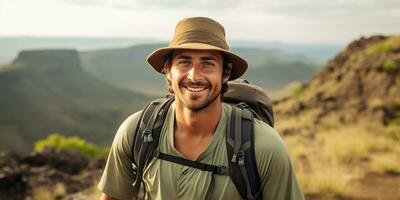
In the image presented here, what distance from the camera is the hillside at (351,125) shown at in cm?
771

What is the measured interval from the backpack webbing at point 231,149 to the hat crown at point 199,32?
451mm

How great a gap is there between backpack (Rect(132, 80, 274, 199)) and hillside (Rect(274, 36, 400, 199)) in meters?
4.67

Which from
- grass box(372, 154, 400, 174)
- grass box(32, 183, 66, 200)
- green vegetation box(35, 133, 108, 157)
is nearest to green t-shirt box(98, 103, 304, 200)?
grass box(32, 183, 66, 200)

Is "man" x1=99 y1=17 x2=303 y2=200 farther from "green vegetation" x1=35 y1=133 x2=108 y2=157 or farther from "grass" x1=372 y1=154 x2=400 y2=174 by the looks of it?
"green vegetation" x1=35 y1=133 x2=108 y2=157

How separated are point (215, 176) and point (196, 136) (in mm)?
358

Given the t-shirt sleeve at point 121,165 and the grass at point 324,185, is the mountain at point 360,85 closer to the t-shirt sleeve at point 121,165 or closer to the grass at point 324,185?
the grass at point 324,185

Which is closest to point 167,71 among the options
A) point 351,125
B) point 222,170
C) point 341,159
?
point 222,170

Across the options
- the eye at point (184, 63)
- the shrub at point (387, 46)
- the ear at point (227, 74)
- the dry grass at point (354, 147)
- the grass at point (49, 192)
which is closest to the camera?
the eye at point (184, 63)

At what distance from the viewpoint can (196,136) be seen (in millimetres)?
2758

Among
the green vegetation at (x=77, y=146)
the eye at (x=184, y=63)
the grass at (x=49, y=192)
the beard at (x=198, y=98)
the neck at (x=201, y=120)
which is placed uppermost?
the eye at (x=184, y=63)

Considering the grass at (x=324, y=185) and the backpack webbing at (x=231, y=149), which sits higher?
the backpack webbing at (x=231, y=149)

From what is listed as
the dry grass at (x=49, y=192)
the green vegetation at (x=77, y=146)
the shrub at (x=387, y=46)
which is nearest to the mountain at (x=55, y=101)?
the green vegetation at (x=77, y=146)

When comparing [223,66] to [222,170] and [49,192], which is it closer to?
[222,170]

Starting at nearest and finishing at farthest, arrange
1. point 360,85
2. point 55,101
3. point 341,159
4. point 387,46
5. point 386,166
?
point 386,166 < point 341,159 < point 360,85 < point 387,46 < point 55,101
